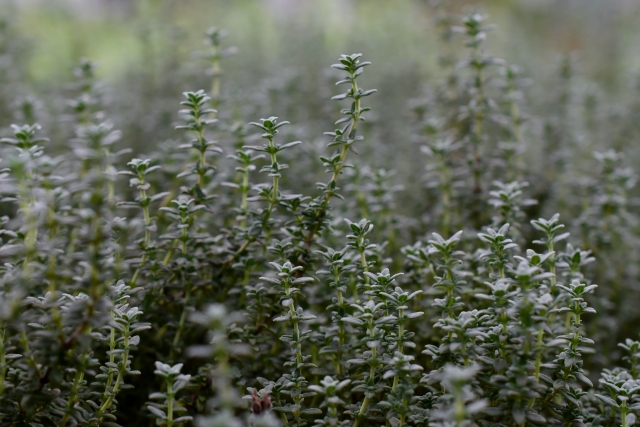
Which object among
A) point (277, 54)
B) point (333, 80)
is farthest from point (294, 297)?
point (277, 54)

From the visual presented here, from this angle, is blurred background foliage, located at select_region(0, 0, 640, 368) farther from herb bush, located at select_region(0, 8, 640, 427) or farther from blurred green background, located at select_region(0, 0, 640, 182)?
herb bush, located at select_region(0, 8, 640, 427)

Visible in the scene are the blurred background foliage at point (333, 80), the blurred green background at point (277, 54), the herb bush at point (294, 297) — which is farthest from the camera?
the blurred green background at point (277, 54)

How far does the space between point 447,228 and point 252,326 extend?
963 millimetres

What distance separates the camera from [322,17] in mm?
5383

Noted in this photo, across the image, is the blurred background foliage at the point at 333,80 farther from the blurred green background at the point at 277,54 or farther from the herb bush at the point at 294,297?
the herb bush at the point at 294,297

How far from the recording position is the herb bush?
3.76 feet

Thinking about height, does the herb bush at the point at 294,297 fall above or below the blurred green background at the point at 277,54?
below

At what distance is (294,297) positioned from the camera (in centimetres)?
151

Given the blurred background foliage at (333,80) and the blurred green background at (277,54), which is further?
the blurred green background at (277,54)

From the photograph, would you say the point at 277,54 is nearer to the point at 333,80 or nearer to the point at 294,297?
the point at 333,80

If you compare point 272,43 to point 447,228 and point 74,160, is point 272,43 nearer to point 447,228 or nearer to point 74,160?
point 74,160

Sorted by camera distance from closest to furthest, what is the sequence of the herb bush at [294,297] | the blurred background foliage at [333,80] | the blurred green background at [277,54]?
the herb bush at [294,297] < the blurred background foliage at [333,80] < the blurred green background at [277,54]

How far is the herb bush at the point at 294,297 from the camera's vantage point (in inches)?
45.1

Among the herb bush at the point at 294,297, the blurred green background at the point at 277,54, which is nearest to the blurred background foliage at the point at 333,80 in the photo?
the blurred green background at the point at 277,54
